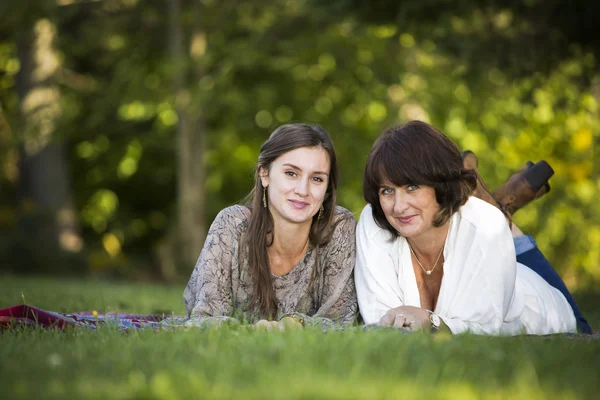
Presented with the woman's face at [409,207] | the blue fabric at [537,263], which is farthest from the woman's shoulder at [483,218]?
the blue fabric at [537,263]

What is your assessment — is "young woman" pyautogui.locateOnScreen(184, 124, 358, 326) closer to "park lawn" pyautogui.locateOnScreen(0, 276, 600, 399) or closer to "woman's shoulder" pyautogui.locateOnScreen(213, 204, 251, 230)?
"woman's shoulder" pyautogui.locateOnScreen(213, 204, 251, 230)

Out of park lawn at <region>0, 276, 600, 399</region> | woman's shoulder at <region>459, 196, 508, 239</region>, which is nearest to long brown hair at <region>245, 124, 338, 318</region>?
woman's shoulder at <region>459, 196, 508, 239</region>

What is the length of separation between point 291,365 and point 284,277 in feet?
7.50

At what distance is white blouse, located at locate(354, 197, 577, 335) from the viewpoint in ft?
15.0

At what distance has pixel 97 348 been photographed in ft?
11.6

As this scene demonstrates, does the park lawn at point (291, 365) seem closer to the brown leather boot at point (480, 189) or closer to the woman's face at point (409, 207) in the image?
the woman's face at point (409, 207)

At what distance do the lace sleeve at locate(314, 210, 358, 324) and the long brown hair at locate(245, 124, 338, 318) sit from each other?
0.08 m

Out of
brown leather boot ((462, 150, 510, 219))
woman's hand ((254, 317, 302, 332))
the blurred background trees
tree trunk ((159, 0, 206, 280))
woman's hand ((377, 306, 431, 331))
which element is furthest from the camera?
tree trunk ((159, 0, 206, 280))

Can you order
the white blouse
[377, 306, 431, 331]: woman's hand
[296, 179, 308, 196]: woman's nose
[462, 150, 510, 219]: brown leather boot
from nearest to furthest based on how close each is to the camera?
1. [377, 306, 431, 331]: woman's hand
2. the white blouse
3. [296, 179, 308, 196]: woman's nose
4. [462, 150, 510, 219]: brown leather boot

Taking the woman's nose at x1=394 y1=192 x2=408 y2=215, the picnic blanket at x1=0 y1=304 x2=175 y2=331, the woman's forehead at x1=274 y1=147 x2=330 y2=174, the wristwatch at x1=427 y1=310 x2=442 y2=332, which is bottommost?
the wristwatch at x1=427 y1=310 x2=442 y2=332

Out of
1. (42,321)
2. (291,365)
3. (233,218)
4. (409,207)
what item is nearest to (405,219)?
(409,207)

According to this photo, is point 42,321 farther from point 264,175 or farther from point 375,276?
point 375,276

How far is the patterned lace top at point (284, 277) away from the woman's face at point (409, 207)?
0.59 m

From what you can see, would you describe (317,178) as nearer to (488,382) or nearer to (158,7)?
(488,382)
